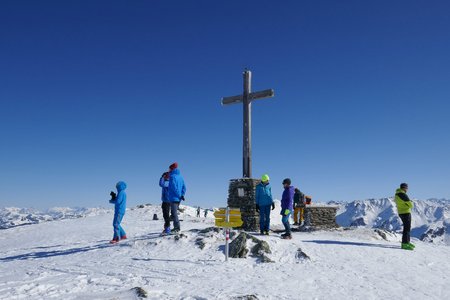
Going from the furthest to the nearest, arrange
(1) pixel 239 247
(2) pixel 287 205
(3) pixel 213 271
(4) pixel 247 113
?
(4) pixel 247 113, (2) pixel 287 205, (1) pixel 239 247, (3) pixel 213 271

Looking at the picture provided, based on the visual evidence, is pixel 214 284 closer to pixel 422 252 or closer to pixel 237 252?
pixel 237 252

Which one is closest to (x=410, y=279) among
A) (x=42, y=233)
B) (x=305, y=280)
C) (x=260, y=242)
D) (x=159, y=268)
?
(x=305, y=280)

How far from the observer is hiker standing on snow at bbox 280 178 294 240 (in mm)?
12406

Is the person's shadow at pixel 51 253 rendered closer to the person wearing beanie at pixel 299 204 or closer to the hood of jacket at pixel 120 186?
the hood of jacket at pixel 120 186

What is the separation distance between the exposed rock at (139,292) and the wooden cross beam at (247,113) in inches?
352

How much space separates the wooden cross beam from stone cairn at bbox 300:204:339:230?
4.95 metres

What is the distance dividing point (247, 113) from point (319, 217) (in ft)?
23.1

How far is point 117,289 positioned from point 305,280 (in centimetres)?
417

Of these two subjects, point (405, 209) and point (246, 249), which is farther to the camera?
point (405, 209)

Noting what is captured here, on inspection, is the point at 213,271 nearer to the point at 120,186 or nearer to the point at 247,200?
the point at 120,186

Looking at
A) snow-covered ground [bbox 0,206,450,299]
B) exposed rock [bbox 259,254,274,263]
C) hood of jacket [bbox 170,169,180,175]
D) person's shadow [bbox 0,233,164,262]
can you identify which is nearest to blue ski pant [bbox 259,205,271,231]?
snow-covered ground [bbox 0,206,450,299]

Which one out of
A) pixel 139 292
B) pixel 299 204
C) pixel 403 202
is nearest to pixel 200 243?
pixel 139 292

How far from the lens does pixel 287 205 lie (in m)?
12.6

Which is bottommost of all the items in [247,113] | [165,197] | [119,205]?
[119,205]
